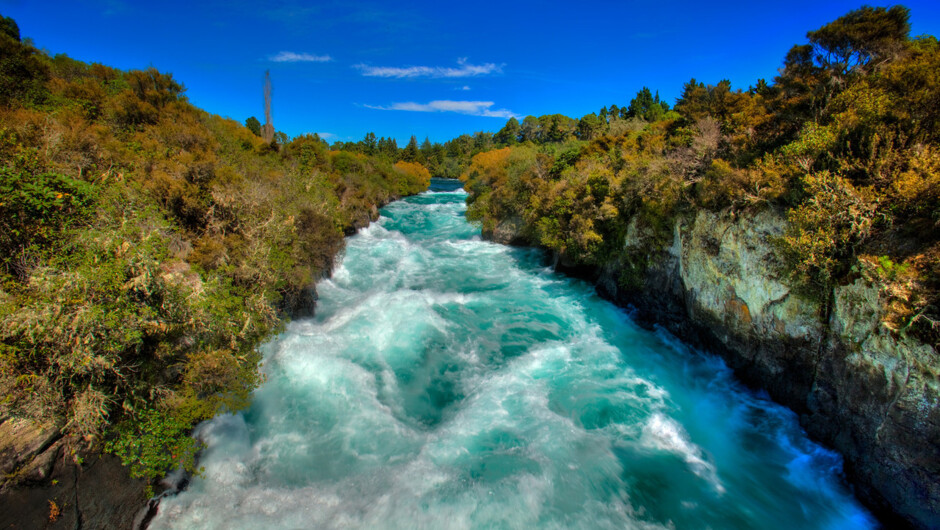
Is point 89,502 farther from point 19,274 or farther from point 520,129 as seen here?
point 520,129

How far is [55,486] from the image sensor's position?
5629 millimetres

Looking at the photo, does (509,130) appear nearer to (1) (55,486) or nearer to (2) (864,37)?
(2) (864,37)

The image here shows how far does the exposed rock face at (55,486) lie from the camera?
17.4 ft

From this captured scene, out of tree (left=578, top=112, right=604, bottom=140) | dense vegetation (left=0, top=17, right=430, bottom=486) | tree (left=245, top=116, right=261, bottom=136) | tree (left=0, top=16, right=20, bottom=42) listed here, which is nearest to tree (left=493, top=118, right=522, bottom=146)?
tree (left=578, top=112, right=604, bottom=140)

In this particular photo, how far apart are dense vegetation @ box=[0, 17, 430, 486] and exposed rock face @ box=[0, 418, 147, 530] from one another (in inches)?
12.2

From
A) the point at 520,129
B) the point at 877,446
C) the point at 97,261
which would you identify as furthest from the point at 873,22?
the point at 520,129

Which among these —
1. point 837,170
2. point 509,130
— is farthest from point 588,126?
point 509,130

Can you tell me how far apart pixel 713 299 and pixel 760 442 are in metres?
4.12

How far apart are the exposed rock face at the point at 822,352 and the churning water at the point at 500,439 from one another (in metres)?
0.70

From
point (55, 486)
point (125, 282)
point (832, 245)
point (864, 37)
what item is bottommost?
point (55, 486)

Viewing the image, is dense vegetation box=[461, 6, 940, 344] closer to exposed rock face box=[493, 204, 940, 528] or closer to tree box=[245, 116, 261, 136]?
exposed rock face box=[493, 204, 940, 528]

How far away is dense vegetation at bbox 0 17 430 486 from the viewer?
5.52 metres

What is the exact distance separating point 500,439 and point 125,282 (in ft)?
28.2

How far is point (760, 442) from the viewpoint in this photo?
29.0ft
